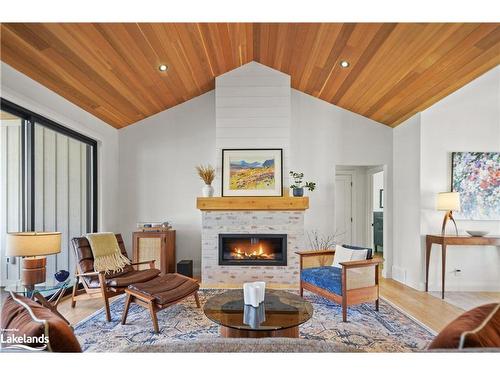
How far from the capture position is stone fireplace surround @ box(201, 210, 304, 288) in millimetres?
4141

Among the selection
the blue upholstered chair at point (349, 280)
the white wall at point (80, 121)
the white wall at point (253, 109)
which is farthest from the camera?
the white wall at point (253, 109)

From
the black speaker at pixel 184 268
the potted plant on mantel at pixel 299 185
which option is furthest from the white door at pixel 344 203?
the black speaker at pixel 184 268

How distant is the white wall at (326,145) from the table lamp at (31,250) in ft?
11.5

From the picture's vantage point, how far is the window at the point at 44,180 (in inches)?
112

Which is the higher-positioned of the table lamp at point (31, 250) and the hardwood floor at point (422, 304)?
the table lamp at point (31, 250)

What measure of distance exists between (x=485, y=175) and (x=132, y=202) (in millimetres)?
5173

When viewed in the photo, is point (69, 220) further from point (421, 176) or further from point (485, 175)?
point (485, 175)

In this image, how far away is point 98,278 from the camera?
2947mm

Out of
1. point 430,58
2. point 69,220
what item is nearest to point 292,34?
point 430,58

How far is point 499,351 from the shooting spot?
0.99 meters

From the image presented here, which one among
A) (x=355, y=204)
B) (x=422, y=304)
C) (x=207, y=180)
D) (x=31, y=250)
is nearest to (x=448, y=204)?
(x=422, y=304)

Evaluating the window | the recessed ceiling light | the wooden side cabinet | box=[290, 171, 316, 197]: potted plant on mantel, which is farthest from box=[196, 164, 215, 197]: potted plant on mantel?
the recessed ceiling light

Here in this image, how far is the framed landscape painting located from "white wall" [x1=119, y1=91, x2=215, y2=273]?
2.15 ft

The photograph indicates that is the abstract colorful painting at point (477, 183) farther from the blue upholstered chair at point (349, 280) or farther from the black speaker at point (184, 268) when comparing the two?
the black speaker at point (184, 268)
